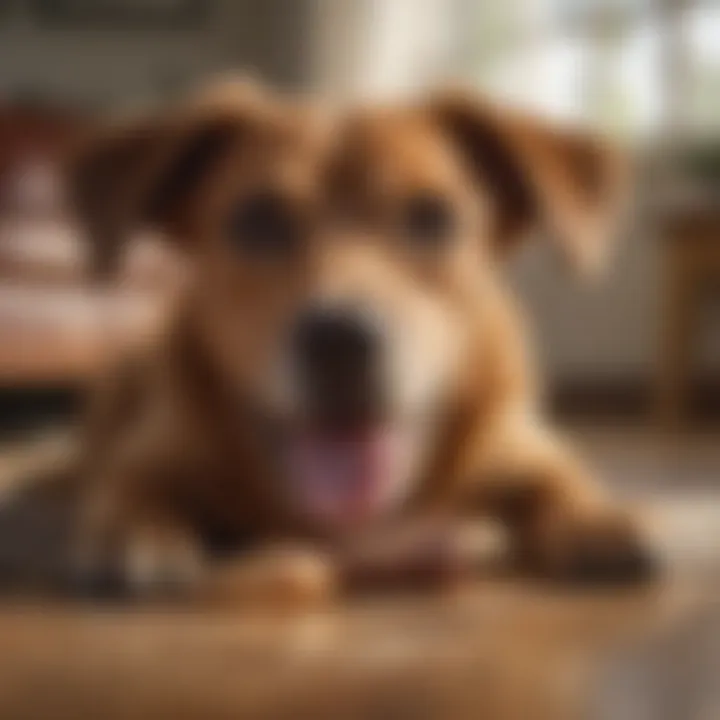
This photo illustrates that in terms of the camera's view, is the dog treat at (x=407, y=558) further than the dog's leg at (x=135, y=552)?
Yes

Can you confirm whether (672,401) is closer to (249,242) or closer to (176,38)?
(176,38)

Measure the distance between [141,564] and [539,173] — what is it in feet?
1.59

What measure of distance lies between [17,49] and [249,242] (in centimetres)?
369

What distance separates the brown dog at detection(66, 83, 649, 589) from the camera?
117cm

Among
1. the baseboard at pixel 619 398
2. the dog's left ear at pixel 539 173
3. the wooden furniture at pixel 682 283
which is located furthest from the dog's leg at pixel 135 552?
the baseboard at pixel 619 398

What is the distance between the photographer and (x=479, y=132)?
4.28 ft


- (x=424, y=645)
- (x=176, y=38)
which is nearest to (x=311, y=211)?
(x=424, y=645)

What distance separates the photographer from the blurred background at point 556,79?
161 inches

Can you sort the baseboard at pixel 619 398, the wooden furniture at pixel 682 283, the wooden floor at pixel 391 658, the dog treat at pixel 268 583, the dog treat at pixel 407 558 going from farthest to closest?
the baseboard at pixel 619 398
the wooden furniture at pixel 682 283
the dog treat at pixel 407 558
the dog treat at pixel 268 583
the wooden floor at pixel 391 658

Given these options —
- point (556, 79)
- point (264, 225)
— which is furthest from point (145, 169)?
point (556, 79)

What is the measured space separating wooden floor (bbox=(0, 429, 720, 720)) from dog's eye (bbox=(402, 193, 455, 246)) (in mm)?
294

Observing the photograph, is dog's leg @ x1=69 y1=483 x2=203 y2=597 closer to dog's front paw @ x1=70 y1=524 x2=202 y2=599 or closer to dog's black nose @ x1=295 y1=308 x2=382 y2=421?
dog's front paw @ x1=70 y1=524 x2=202 y2=599

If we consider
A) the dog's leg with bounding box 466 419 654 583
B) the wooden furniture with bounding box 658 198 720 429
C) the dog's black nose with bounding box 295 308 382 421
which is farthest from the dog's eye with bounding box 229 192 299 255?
the wooden furniture with bounding box 658 198 720 429

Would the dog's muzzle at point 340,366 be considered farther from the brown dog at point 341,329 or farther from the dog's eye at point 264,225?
the dog's eye at point 264,225
